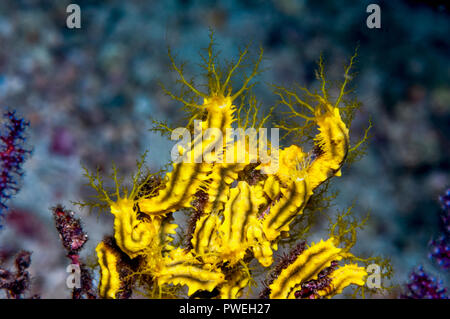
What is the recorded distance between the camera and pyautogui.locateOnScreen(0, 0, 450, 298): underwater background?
2719 mm

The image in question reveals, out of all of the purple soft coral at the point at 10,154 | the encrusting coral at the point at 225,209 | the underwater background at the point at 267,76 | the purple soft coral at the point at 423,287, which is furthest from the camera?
the underwater background at the point at 267,76

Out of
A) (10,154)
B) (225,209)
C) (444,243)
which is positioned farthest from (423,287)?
(10,154)

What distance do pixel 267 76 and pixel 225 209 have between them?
1.72 metres

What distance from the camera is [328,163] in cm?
180

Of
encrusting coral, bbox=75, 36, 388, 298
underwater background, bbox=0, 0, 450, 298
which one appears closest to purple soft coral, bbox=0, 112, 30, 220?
underwater background, bbox=0, 0, 450, 298

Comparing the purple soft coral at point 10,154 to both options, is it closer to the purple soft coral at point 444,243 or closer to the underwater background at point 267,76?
the underwater background at point 267,76

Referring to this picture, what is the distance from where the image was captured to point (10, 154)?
2.11m

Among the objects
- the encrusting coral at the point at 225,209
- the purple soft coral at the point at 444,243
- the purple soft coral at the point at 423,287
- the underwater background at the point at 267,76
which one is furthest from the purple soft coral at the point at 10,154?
the purple soft coral at the point at 444,243

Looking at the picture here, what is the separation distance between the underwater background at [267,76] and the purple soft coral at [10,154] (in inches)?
18.1

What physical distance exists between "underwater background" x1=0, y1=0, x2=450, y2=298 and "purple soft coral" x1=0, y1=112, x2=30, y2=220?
460 millimetres

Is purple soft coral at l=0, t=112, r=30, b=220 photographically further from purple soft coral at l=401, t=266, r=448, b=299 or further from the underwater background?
purple soft coral at l=401, t=266, r=448, b=299

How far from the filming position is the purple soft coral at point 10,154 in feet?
6.86

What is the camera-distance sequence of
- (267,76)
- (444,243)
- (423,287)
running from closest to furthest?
(423,287), (444,243), (267,76)

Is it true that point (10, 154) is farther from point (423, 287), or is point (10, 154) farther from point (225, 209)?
point (423, 287)
